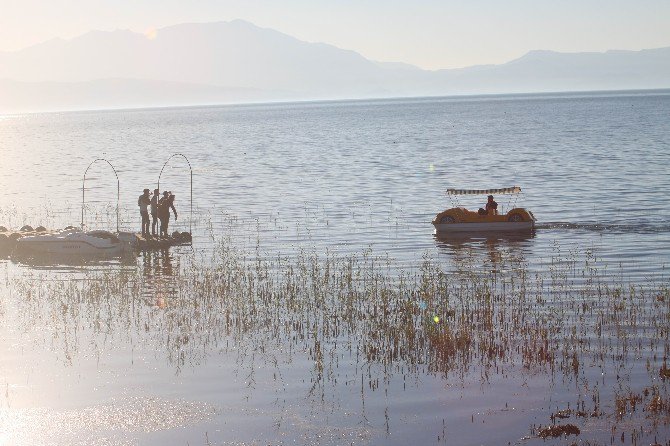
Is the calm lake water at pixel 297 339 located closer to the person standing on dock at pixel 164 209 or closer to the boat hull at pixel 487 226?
the boat hull at pixel 487 226

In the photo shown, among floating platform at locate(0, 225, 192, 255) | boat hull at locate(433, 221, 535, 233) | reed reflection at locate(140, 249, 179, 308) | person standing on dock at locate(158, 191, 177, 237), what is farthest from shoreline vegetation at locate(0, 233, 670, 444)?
boat hull at locate(433, 221, 535, 233)

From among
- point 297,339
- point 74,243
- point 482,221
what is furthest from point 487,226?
point 297,339

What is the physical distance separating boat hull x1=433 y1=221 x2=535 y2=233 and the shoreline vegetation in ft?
30.4

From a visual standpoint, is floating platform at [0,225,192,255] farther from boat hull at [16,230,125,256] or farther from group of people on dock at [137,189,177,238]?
group of people on dock at [137,189,177,238]

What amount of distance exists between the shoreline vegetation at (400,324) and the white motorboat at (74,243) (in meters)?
4.49

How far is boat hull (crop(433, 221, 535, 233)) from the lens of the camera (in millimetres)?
41062

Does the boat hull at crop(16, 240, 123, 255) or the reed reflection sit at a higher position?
the boat hull at crop(16, 240, 123, 255)

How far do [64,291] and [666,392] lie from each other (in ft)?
58.0

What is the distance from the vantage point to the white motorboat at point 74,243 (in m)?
35.9

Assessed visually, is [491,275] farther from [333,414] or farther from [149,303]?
[333,414]

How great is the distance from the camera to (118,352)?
69.1 ft

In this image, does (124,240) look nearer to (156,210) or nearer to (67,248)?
(67,248)

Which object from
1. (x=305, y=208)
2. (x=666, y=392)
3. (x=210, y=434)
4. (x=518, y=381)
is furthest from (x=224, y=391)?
(x=305, y=208)

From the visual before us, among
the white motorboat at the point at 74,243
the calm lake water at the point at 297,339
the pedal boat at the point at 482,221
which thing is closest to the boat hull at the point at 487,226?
the pedal boat at the point at 482,221
